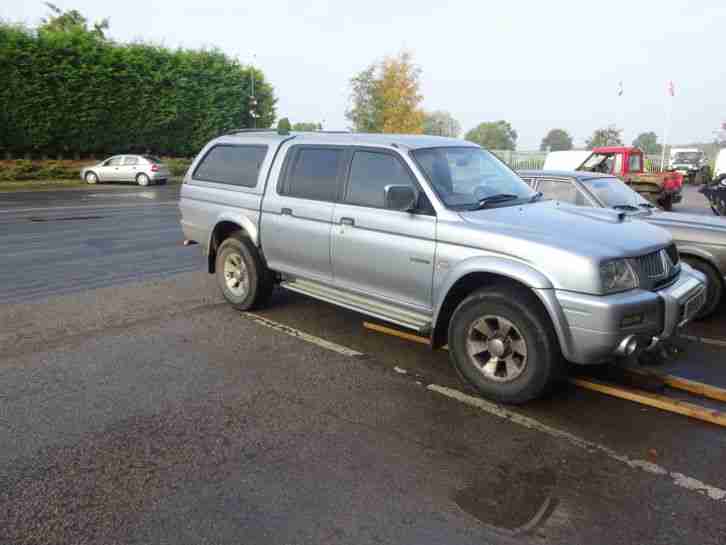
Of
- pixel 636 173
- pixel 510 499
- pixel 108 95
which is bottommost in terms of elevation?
pixel 510 499


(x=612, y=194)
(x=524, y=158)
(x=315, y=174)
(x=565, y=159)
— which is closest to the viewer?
(x=315, y=174)

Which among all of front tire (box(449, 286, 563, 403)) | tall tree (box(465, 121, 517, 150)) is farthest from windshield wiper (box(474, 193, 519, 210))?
tall tree (box(465, 121, 517, 150))

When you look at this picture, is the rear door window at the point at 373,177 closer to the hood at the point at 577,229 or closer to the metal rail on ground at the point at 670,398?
the hood at the point at 577,229

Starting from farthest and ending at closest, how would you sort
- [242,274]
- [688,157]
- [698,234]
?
1. [688,157]
2. [242,274]
3. [698,234]

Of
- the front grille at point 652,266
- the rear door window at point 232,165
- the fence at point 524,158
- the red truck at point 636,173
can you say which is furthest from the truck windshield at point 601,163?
the fence at point 524,158

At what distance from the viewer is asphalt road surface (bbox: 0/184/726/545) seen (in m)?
2.97

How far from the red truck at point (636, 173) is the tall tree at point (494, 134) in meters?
121

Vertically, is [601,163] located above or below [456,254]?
above

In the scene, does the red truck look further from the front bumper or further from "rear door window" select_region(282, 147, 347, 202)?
the front bumper

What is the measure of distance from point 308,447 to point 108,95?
33181mm

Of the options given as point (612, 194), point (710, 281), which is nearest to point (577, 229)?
point (710, 281)

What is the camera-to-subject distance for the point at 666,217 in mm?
6938

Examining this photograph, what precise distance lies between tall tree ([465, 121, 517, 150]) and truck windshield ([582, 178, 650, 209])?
5192 inches

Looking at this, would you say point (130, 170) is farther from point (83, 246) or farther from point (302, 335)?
point (302, 335)
